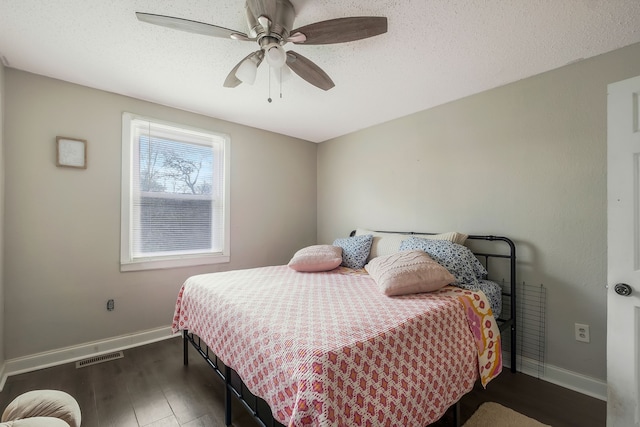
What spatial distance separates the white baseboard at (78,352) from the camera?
2113 millimetres

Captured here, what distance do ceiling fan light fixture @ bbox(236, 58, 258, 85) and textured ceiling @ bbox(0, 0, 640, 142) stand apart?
0.78 ft

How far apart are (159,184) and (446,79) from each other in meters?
2.84

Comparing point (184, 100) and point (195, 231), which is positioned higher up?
point (184, 100)

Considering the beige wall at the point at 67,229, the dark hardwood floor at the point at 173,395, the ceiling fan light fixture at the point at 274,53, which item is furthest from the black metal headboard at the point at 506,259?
the beige wall at the point at 67,229

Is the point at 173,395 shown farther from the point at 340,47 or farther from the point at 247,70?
the point at 340,47

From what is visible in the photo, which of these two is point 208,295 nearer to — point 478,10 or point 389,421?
point 389,421

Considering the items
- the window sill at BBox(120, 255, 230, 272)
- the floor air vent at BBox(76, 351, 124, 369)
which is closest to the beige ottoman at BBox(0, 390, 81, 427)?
the floor air vent at BBox(76, 351, 124, 369)

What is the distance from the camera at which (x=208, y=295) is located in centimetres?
185

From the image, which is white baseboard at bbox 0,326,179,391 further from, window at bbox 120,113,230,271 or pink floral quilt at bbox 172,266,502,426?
pink floral quilt at bbox 172,266,502,426

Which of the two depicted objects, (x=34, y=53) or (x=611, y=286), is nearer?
(x=611, y=286)

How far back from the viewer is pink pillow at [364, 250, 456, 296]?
69.8 inches

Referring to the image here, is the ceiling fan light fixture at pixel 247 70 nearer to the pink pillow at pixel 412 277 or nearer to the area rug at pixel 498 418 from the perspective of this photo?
the pink pillow at pixel 412 277

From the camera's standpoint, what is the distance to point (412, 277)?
179 centimetres

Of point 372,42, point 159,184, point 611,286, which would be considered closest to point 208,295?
point 159,184
